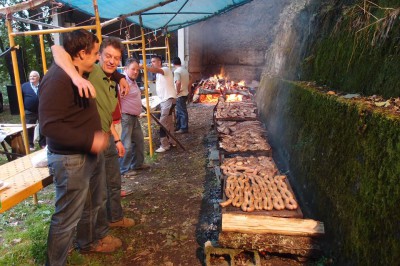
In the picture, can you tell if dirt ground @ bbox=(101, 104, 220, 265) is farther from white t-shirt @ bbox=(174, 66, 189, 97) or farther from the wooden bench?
white t-shirt @ bbox=(174, 66, 189, 97)

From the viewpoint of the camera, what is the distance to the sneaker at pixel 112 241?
391 cm

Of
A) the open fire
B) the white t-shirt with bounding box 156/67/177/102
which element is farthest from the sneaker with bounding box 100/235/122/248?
the open fire

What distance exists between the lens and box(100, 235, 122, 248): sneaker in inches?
154

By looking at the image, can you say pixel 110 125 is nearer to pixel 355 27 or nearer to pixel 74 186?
pixel 74 186

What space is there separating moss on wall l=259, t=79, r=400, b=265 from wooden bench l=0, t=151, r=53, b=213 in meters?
3.48

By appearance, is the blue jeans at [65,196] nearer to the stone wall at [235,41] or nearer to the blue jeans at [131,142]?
the blue jeans at [131,142]

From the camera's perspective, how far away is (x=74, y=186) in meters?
2.94

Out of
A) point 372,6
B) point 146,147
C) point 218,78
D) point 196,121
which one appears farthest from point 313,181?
point 218,78

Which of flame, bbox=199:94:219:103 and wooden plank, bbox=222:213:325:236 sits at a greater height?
flame, bbox=199:94:219:103

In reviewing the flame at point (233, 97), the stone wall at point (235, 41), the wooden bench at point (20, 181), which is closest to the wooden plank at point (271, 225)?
the wooden bench at point (20, 181)

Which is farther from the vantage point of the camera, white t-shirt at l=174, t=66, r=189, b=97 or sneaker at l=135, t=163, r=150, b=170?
white t-shirt at l=174, t=66, r=189, b=97

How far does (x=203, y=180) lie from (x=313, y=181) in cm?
267

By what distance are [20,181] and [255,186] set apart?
306 cm

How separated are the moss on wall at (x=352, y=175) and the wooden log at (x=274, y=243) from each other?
0.90ft
